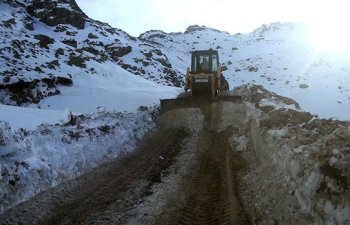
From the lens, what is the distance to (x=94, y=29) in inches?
2464

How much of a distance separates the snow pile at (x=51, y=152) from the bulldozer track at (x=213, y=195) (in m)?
2.61

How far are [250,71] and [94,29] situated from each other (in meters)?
27.6

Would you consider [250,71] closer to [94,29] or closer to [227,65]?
[227,65]

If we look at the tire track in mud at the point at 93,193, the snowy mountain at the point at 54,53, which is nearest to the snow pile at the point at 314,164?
the tire track in mud at the point at 93,193

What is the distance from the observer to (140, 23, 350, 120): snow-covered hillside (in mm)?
50250

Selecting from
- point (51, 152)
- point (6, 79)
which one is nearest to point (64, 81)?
point (6, 79)

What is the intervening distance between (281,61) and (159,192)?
73.5m

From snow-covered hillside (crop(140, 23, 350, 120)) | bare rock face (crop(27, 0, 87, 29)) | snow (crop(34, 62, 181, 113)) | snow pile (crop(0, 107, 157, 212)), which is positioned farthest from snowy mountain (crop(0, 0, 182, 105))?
snow pile (crop(0, 107, 157, 212))

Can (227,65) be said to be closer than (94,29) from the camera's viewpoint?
No

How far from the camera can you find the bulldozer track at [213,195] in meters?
6.38

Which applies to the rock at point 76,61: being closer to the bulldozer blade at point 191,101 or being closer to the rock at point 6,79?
the rock at point 6,79

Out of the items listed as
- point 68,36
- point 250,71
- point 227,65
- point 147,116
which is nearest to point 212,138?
point 147,116

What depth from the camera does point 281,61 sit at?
77.9m

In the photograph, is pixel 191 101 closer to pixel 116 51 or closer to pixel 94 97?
pixel 94 97
